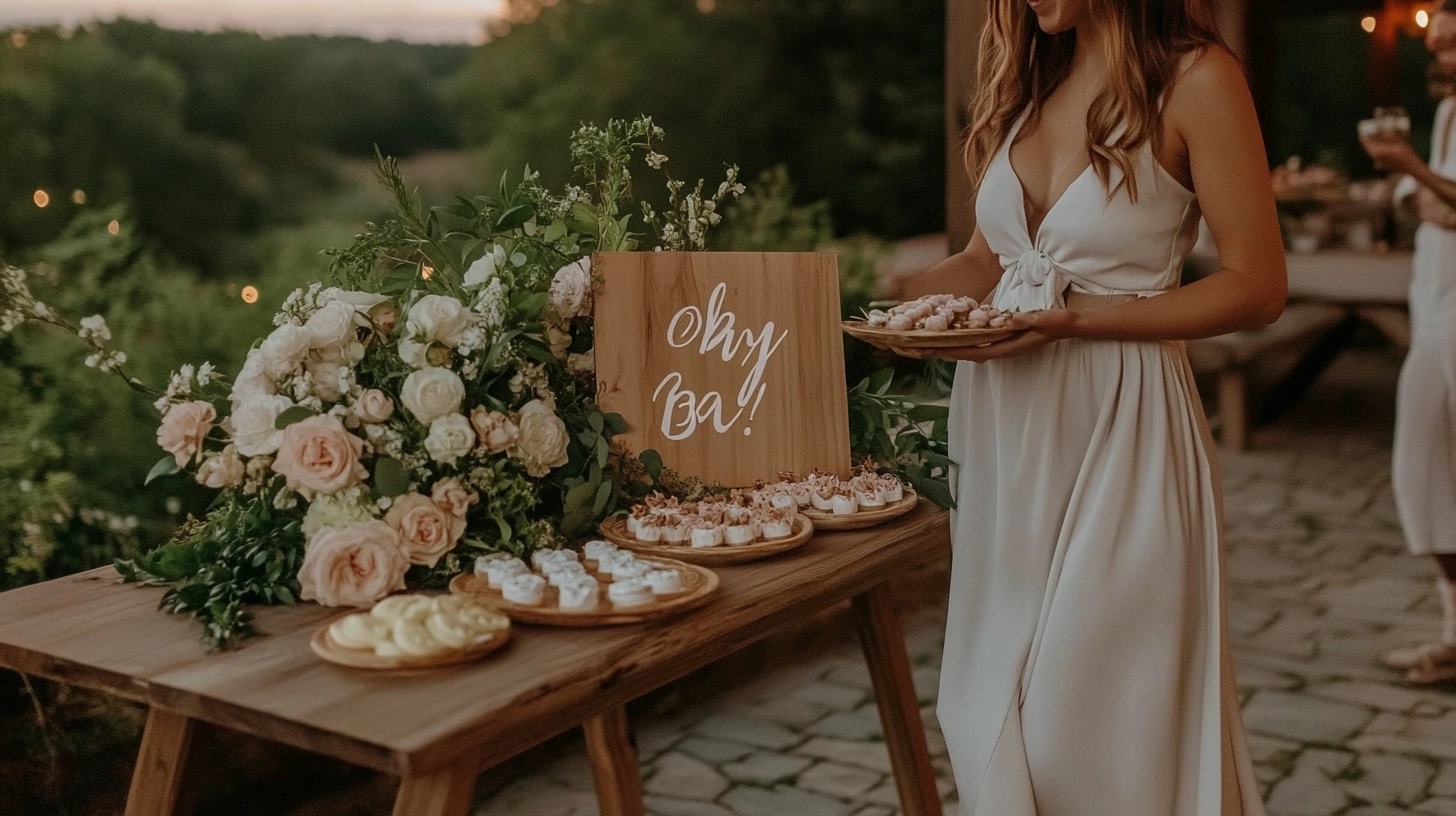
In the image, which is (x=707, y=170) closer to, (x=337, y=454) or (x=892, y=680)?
(x=892, y=680)

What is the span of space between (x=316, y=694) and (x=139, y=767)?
0.48 m

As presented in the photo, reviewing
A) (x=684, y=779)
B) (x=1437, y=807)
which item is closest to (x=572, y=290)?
(x=684, y=779)

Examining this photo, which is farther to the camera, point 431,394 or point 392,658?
point 431,394

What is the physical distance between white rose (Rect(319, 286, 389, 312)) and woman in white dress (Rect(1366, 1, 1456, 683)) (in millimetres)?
3350

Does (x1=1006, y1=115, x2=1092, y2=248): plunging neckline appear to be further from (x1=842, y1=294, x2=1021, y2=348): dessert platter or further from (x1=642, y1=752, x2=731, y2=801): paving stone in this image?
(x1=642, y1=752, x2=731, y2=801): paving stone

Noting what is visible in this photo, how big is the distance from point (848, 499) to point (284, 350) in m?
0.85

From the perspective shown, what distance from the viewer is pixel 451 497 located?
1.80 metres

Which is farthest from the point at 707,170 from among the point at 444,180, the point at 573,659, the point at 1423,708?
the point at 573,659

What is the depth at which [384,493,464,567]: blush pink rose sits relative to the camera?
176 centimetres

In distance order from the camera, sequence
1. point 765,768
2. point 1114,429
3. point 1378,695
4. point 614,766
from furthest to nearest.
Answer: point 1378,695
point 765,768
point 1114,429
point 614,766

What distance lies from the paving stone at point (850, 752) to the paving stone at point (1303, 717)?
103 cm

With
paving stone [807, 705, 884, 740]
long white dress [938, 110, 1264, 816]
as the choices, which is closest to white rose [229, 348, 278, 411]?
long white dress [938, 110, 1264, 816]

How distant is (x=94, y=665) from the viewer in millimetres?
1563

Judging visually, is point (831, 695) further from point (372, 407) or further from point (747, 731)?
point (372, 407)
